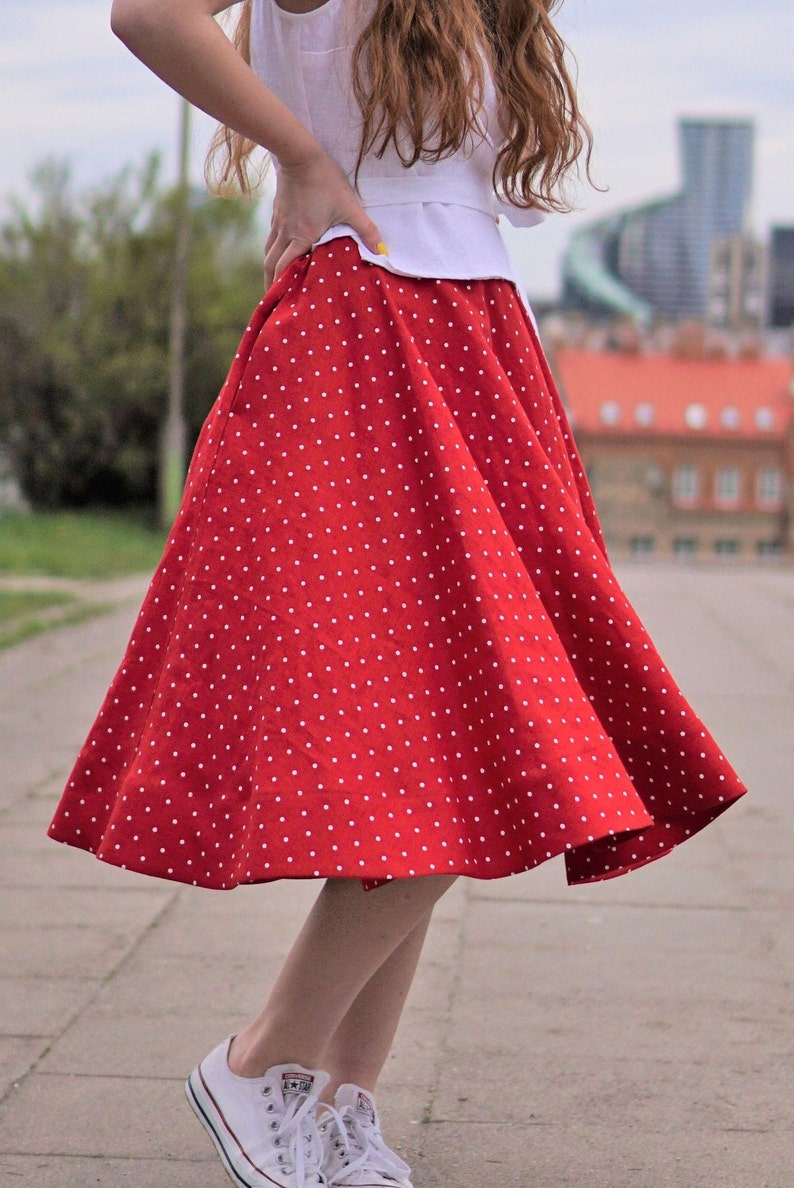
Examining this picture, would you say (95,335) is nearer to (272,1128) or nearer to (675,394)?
(272,1128)

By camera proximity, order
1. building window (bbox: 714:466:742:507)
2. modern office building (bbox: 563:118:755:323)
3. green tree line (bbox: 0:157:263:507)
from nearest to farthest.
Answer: green tree line (bbox: 0:157:263:507) < building window (bbox: 714:466:742:507) < modern office building (bbox: 563:118:755:323)

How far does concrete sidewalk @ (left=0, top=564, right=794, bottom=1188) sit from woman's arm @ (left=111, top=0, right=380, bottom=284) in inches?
45.4

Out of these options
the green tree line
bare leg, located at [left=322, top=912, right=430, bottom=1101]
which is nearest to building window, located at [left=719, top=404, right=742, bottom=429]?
the green tree line

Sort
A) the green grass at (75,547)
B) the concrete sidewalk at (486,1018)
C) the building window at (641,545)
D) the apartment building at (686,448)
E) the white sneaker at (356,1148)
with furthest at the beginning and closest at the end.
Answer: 1. the building window at (641,545)
2. the apartment building at (686,448)
3. the green grass at (75,547)
4. the concrete sidewalk at (486,1018)
5. the white sneaker at (356,1148)

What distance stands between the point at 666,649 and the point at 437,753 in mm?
7538

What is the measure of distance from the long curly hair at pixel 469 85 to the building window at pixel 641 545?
6668 cm

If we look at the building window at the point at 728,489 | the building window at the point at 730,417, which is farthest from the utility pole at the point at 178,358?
the building window at the point at 728,489

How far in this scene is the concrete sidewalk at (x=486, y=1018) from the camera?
201 cm

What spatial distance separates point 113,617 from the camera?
33.2 ft

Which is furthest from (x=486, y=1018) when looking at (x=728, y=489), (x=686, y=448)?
(x=728, y=489)

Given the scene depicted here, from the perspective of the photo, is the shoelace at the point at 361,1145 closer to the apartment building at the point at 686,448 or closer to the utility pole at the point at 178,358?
the utility pole at the point at 178,358

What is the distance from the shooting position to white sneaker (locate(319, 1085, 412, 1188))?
175 centimetres

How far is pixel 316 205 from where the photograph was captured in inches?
66.6

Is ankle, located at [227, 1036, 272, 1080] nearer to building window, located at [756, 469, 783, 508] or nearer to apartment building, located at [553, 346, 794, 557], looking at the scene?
apartment building, located at [553, 346, 794, 557]
